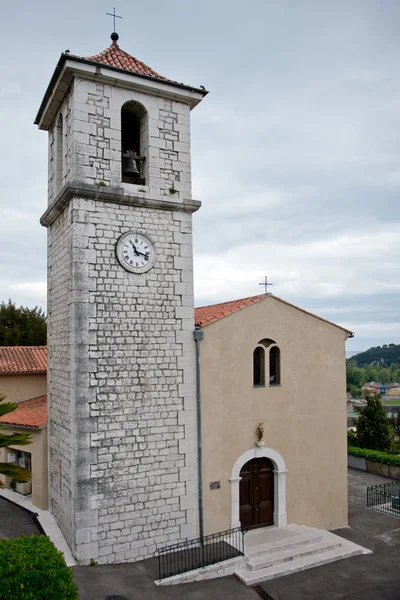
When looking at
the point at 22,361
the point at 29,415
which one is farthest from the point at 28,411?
the point at 22,361

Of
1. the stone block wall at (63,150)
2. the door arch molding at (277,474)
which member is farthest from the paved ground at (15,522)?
the stone block wall at (63,150)

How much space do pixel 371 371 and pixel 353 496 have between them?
147 meters

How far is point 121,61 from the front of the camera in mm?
11781

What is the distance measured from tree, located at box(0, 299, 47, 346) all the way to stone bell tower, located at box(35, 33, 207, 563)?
1811 cm

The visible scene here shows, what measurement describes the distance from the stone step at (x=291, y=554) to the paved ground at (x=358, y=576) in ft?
1.32

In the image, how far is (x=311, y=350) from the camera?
44.7 ft

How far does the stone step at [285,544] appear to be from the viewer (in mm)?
11188

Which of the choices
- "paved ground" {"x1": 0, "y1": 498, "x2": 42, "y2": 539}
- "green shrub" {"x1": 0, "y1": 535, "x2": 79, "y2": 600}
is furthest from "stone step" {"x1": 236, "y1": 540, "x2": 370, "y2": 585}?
"paved ground" {"x1": 0, "y1": 498, "x2": 42, "y2": 539}

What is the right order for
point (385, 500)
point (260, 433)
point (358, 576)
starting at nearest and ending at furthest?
point (358, 576)
point (260, 433)
point (385, 500)

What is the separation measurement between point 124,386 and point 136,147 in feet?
21.7

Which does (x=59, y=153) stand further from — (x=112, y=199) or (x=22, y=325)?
(x=22, y=325)

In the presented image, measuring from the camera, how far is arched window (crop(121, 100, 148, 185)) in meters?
11.6

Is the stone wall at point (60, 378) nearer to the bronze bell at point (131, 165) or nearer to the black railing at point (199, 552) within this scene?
the bronze bell at point (131, 165)

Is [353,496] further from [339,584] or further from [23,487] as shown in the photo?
[23,487]
